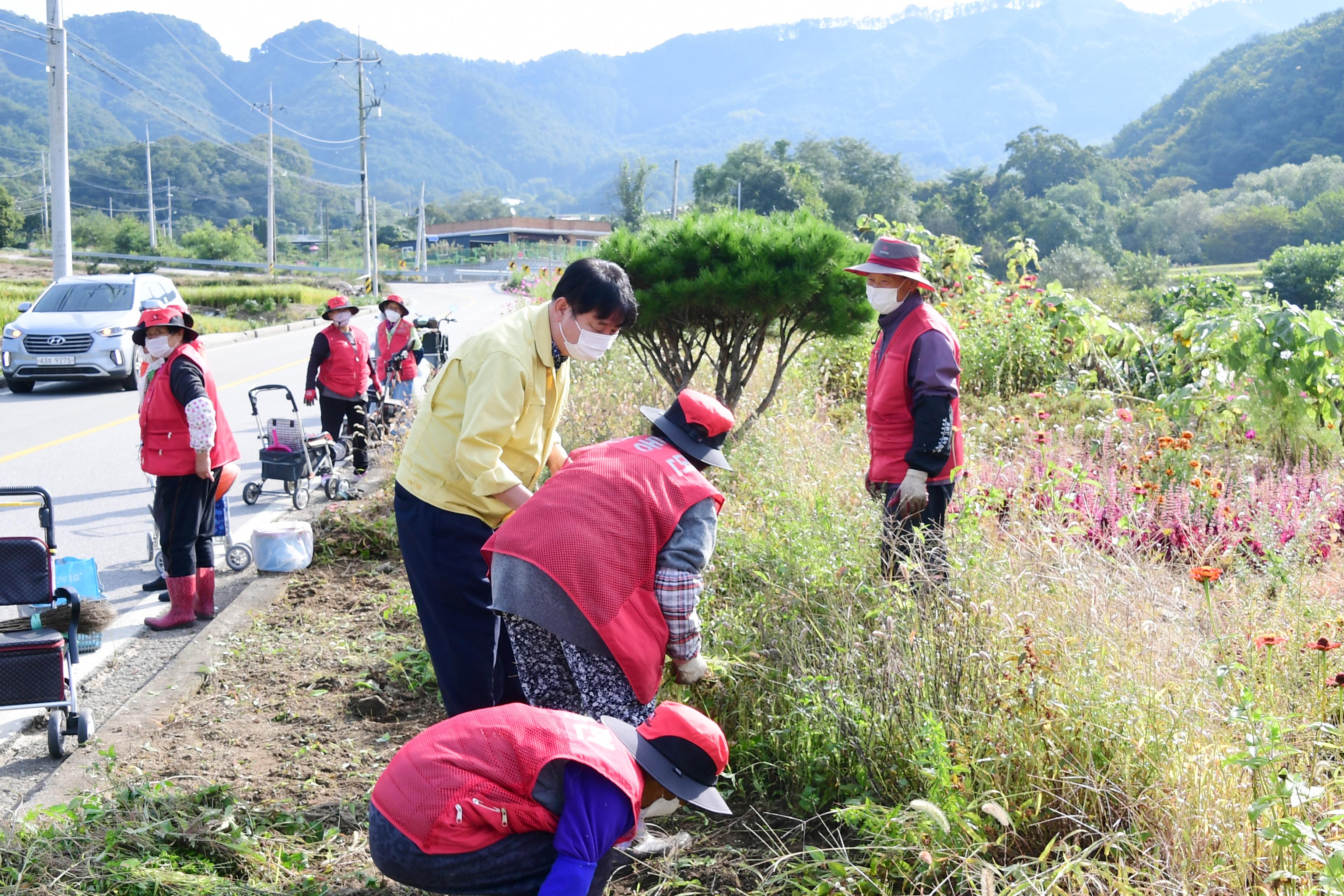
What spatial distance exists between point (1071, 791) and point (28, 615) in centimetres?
447

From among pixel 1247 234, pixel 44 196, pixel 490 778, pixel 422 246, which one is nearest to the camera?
pixel 490 778

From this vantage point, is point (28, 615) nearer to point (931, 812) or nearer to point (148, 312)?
point (148, 312)

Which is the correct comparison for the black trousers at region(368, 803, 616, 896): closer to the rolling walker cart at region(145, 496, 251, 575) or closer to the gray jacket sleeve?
the gray jacket sleeve

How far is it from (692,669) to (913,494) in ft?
5.20

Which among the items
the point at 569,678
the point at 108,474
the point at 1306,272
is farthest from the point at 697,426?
the point at 1306,272

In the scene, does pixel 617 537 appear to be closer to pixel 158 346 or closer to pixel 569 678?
pixel 569 678

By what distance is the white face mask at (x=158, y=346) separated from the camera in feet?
17.5

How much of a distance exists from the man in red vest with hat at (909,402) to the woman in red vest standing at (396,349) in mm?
7096

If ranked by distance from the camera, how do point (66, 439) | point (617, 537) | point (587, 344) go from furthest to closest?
point (66, 439) < point (587, 344) < point (617, 537)

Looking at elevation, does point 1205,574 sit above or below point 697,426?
below

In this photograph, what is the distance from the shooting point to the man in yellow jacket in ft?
10.3

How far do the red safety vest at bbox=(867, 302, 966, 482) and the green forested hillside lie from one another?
106 m

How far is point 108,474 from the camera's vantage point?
9234mm

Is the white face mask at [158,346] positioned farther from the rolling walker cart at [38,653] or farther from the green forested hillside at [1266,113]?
the green forested hillside at [1266,113]
